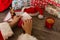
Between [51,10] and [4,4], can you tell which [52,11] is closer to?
[51,10]

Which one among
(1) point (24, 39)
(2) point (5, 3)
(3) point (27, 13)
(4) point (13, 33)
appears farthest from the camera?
(2) point (5, 3)

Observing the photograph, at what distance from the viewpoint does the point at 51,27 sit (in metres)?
1.05

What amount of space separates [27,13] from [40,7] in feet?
0.59

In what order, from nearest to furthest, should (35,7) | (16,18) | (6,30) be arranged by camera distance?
(6,30), (16,18), (35,7)

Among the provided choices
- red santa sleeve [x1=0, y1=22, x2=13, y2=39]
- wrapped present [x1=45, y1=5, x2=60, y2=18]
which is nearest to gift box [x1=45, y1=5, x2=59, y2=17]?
wrapped present [x1=45, y1=5, x2=60, y2=18]

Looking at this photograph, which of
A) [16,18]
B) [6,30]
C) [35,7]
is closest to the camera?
[6,30]

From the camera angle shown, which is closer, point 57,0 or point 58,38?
point 58,38

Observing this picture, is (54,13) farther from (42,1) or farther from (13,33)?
(13,33)

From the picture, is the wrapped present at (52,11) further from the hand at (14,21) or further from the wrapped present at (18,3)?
the hand at (14,21)

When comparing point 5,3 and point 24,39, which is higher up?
point 5,3

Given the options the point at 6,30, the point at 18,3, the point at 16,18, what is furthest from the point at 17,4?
the point at 6,30

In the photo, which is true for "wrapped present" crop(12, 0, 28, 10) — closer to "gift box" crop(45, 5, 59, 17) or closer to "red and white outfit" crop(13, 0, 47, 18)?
"red and white outfit" crop(13, 0, 47, 18)

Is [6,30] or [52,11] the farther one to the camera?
[52,11]

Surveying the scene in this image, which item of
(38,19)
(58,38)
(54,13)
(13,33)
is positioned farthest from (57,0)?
(13,33)
